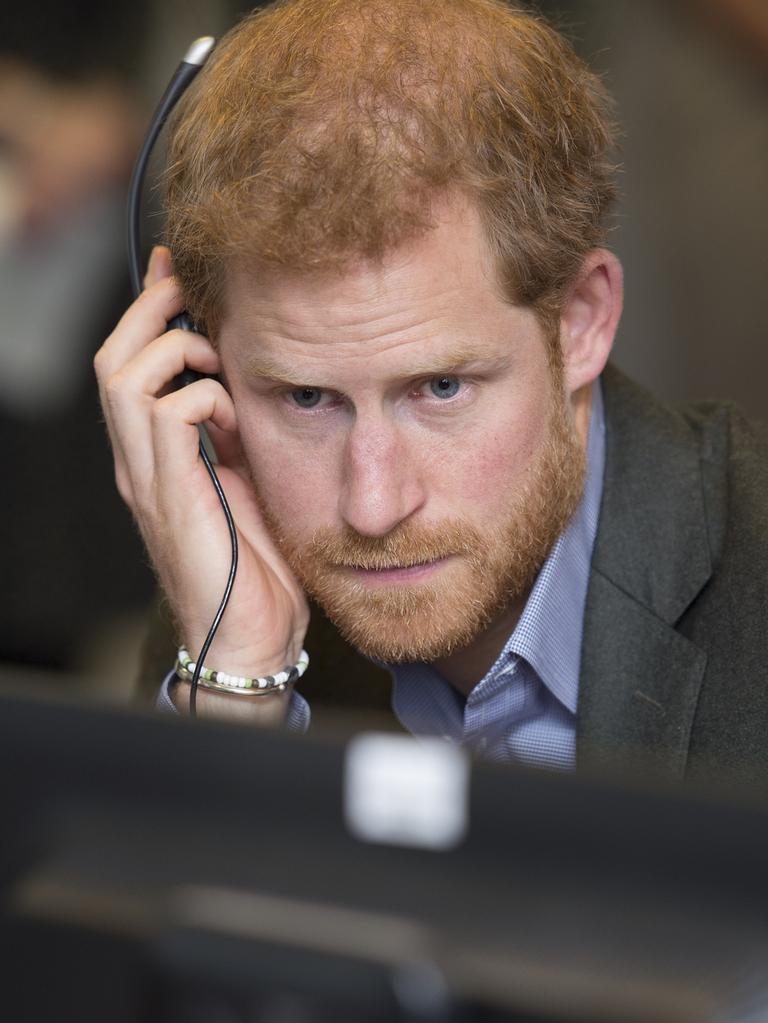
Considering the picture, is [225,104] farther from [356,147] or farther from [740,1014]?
[740,1014]

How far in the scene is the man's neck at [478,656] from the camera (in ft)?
4.64

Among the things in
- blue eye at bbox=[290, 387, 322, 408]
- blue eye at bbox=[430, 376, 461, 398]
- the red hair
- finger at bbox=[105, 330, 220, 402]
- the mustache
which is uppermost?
the red hair

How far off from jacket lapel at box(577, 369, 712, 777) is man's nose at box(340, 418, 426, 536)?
264mm

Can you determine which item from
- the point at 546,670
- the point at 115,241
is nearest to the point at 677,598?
the point at 546,670

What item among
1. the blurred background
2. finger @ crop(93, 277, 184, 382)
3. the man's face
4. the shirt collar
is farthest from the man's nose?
the blurred background

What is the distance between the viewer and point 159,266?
4.65 feet

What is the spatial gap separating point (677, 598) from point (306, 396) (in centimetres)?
43

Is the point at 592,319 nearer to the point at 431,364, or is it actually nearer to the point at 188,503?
the point at 431,364

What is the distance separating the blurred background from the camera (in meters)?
2.90

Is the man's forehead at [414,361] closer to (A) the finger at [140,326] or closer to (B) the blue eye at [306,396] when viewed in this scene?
(B) the blue eye at [306,396]

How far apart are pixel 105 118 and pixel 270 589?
198cm

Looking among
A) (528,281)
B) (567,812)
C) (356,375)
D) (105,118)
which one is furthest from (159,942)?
(105,118)

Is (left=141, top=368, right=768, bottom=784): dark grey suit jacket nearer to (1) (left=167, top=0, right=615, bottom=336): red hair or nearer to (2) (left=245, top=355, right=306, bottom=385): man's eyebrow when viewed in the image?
(1) (left=167, top=0, right=615, bottom=336): red hair

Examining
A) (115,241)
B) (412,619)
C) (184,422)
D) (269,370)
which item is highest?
(269,370)
